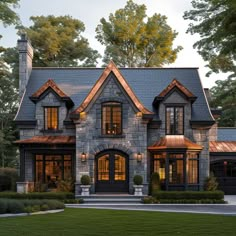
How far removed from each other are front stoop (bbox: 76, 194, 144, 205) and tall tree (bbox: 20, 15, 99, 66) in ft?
80.7

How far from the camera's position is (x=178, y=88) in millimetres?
30047

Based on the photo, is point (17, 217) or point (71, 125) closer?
point (17, 217)

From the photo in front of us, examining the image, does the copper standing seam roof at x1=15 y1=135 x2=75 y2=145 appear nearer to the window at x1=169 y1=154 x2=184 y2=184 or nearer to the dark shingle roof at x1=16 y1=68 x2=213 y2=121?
the dark shingle roof at x1=16 y1=68 x2=213 y2=121

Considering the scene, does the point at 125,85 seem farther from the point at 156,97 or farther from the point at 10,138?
the point at 10,138

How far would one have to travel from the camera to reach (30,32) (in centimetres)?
4925

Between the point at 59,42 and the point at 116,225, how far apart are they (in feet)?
125

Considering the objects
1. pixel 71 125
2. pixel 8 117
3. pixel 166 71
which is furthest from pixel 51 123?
pixel 8 117

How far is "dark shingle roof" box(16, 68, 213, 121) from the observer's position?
104 ft

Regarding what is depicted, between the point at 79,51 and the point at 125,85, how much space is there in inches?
948

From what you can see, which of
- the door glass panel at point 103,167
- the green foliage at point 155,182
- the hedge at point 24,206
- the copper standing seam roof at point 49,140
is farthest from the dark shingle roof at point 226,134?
A: the hedge at point 24,206

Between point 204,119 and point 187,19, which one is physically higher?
point 187,19

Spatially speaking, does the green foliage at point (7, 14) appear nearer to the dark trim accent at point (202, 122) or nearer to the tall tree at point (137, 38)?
the dark trim accent at point (202, 122)

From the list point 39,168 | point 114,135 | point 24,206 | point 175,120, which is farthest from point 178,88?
point 24,206

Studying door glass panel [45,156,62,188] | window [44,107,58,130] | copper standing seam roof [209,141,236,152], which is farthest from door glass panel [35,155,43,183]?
copper standing seam roof [209,141,236,152]
